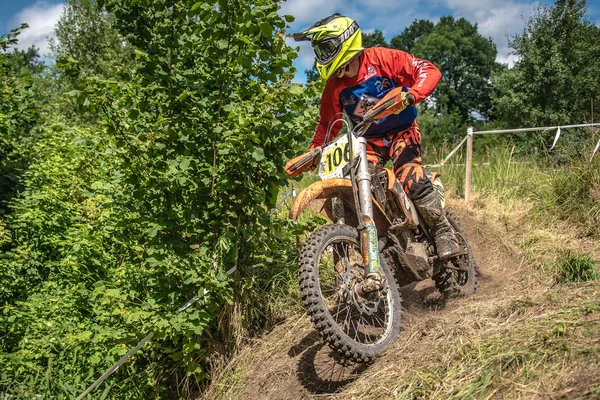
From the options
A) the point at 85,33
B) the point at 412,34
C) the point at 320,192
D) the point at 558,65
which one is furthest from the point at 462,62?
the point at 320,192

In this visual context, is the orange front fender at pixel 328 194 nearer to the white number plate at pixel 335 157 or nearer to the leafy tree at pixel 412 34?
the white number plate at pixel 335 157

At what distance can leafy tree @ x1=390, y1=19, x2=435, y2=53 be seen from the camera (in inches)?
2697

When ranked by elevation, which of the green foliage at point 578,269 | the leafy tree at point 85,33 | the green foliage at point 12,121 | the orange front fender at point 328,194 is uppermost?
the leafy tree at point 85,33

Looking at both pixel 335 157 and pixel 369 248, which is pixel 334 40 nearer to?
pixel 335 157

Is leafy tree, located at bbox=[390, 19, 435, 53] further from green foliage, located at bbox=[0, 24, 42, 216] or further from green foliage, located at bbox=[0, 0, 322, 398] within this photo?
green foliage, located at bbox=[0, 0, 322, 398]

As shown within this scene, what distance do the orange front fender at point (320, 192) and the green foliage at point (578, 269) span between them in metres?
2.35

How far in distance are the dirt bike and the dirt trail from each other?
0.60ft

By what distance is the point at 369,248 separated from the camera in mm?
3533

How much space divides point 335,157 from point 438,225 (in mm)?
1325

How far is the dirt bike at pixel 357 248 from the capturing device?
333cm

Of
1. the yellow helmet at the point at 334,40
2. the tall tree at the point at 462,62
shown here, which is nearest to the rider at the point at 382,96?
the yellow helmet at the point at 334,40

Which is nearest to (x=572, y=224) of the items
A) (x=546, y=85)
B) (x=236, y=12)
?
(x=236, y=12)

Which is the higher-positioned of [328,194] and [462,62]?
[462,62]

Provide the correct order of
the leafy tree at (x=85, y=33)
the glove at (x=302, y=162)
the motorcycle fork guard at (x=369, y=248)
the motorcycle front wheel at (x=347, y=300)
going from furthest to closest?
1. the leafy tree at (x=85, y=33)
2. the glove at (x=302, y=162)
3. the motorcycle fork guard at (x=369, y=248)
4. the motorcycle front wheel at (x=347, y=300)
